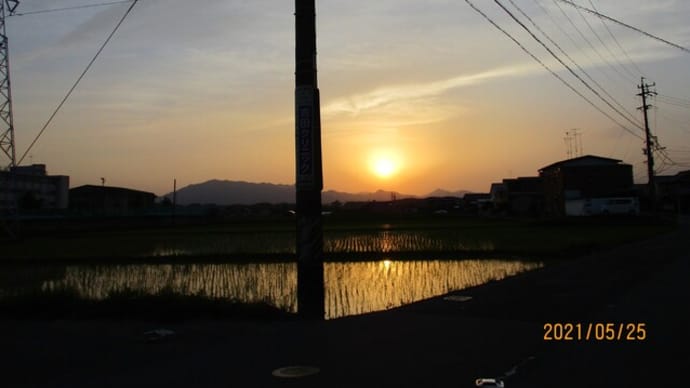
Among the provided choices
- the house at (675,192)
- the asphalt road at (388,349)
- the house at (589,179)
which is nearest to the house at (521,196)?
the house at (589,179)

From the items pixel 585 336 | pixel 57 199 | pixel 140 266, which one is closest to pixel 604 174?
pixel 140 266

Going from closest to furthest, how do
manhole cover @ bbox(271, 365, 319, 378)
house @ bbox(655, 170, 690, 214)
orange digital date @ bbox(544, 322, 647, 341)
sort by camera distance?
manhole cover @ bbox(271, 365, 319, 378) < orange digital date @ bbox(544, 322, 647, 341) < house @ bbox(655, 170, 690, 214)

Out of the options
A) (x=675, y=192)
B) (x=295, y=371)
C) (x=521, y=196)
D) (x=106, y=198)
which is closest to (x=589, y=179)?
(x=675, y=192)

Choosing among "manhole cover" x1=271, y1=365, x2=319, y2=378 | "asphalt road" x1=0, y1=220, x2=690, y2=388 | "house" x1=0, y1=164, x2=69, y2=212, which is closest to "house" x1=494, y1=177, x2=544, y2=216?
"house" x1=0, y1=164, x2=69, y2=212

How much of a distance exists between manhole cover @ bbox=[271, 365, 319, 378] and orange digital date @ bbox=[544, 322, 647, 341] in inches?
108

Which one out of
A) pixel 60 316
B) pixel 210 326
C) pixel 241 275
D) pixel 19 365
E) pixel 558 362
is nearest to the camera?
pixel 558 362

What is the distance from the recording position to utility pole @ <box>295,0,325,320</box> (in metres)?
7.95

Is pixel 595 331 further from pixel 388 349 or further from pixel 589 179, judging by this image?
pixel 589 179

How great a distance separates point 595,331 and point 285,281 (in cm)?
910

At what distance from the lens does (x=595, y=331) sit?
6.70 metres

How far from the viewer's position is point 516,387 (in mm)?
4555

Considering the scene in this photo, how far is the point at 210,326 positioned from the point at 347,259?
15589mm

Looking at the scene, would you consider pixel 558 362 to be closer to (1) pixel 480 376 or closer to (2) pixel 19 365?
(1) pixel 480 376

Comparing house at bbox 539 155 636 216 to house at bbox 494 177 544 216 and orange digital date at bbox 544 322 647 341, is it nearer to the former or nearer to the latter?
house at bbox 494 177 544 216
